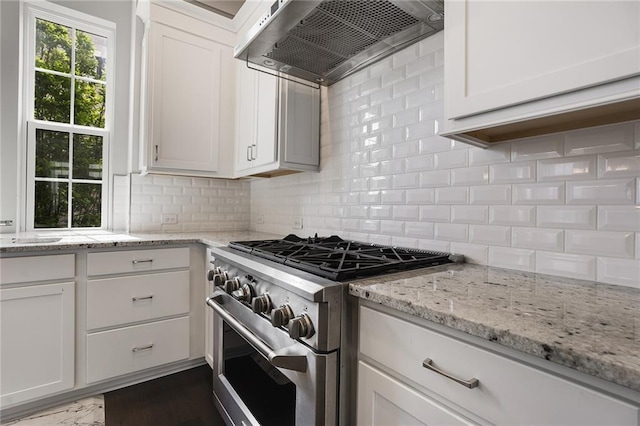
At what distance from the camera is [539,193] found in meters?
1.12

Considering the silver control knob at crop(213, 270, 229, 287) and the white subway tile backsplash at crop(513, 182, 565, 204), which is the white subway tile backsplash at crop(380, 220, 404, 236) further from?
the silver control knob at crop(213, 270, 229, 287)

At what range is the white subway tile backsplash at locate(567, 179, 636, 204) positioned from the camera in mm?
941

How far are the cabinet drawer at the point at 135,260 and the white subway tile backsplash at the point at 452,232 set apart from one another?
1.67m

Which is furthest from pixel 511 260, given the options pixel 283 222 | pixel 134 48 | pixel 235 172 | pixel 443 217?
pixel 134 48

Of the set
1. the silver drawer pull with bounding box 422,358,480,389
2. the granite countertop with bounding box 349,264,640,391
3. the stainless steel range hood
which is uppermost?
the stainless steel range hood

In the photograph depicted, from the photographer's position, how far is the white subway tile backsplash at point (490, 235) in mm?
1205

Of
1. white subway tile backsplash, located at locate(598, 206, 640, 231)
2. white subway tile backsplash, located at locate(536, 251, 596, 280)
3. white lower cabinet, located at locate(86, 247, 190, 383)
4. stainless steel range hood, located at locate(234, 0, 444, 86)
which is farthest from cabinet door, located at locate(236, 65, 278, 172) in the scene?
white subway tile backsplash, located at locate(598, 206, 640, 231)

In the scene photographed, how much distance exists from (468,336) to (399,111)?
122 cm

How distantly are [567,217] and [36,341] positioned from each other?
259 centimetres

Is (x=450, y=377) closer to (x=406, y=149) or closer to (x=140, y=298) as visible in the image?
(x=406, y=149)

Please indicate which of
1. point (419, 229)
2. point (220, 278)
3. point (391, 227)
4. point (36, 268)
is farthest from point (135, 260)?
point (419, 229)

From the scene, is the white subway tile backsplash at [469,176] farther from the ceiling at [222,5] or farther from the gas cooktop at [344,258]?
the ceiling at [222,5]

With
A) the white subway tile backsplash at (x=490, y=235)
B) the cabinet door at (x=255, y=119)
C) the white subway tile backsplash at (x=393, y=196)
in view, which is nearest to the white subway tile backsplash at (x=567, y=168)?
the white subway tile backsplash at (x=490, y=235)

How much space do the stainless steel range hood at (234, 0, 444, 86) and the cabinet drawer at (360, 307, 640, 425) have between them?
119cm
